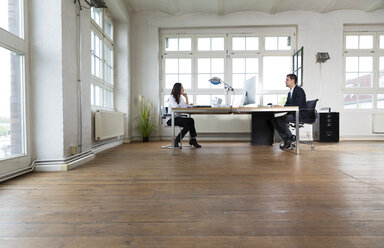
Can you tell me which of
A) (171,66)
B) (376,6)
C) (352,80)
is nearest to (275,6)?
(376,6)

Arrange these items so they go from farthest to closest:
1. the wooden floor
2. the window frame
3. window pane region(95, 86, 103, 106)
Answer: window pane region(95, 86, 103, 106)
the window frame
the wooden floor

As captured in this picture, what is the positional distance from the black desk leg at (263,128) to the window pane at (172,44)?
267 cm

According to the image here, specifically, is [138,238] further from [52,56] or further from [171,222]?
[52,56]

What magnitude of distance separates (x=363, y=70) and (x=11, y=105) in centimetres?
686

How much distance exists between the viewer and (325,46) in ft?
17.6

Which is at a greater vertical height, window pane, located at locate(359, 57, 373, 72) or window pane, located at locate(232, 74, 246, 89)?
window pane, located at locate(359, 57, 373, 72)

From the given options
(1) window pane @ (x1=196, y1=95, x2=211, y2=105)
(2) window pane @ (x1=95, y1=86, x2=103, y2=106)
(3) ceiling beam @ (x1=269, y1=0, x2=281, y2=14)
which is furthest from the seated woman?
(3) ceiling beam @ (x1=269, y1=0, x2=281, y2=14)

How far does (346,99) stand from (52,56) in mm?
6098

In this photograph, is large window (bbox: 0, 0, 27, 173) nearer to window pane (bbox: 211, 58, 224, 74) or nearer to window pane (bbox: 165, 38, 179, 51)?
window pane (bbox: 165, 38, 179, 51)

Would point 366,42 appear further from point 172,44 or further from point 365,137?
point 172,44

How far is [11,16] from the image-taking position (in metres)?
2.01

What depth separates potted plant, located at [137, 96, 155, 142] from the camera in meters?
5.12

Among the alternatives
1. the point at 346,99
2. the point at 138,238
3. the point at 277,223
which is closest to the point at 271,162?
the point at 277,223

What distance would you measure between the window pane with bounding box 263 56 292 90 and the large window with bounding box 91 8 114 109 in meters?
3.61
